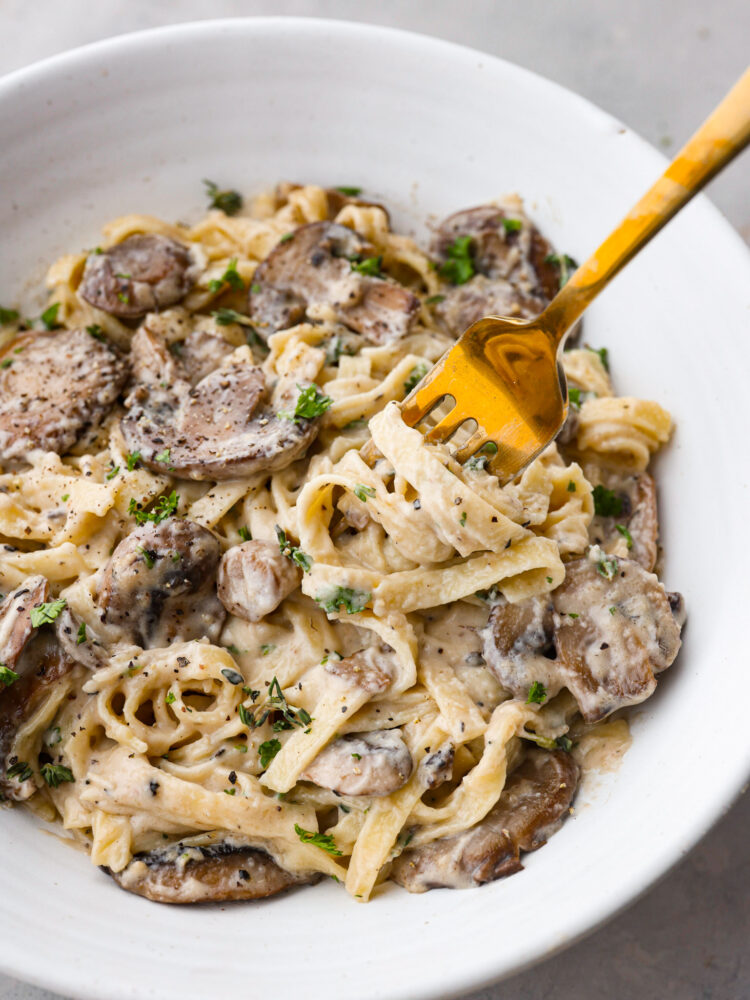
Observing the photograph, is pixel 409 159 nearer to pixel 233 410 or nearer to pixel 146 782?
pixel 233 410

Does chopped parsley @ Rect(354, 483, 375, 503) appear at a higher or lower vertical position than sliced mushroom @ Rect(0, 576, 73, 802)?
higher

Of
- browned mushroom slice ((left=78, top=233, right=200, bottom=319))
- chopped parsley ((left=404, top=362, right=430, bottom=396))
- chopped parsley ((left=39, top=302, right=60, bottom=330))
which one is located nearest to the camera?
chopped parsley ((left=404, top=362, right=430, bottom=396))

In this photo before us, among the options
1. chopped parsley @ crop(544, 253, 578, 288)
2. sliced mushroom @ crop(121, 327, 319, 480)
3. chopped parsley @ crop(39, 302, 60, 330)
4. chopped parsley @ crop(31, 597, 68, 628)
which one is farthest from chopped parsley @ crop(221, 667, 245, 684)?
chopped parsley @ crop(544, 253, 578, 288)

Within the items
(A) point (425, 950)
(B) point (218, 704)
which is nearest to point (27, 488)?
(B) point (218, 704)

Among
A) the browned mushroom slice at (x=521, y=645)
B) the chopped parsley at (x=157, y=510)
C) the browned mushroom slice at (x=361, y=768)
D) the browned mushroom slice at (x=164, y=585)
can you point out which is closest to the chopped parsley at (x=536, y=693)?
the browned mushroom slice at (x=521, y=645)

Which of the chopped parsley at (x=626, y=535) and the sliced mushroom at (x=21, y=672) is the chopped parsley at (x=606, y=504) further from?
the sliced mushroom at (x=21, y=672)

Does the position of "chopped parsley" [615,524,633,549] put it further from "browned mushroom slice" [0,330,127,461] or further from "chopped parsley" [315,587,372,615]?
"browned mushroom slice" [0,330,127,461]

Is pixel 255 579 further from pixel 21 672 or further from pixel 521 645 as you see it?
pixel 521 645
